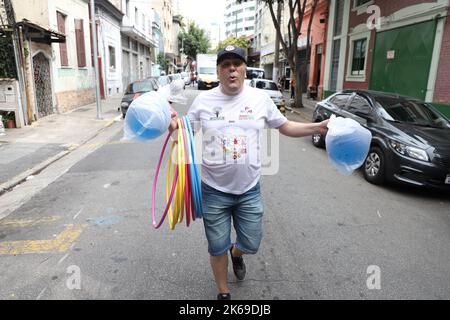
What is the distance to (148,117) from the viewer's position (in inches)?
95.7

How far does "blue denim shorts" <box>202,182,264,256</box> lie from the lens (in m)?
2.61

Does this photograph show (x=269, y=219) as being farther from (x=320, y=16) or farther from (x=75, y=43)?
(x=320, y=16)

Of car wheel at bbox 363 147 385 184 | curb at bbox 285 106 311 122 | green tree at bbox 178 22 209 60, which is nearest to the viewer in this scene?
car wheel at bbox 363 147 385 184

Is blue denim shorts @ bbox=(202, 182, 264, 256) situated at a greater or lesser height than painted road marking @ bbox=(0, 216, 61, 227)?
greater

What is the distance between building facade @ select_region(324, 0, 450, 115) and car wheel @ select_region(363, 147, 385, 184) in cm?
607

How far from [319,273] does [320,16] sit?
2217 cm

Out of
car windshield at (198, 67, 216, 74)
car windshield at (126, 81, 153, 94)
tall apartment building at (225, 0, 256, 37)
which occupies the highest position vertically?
tall apartment building at (225, 0, 256, 37)

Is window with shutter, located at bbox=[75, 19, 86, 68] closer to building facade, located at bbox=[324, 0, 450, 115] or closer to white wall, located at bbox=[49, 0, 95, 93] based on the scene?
white wall, located at bbox=[49, 0, 95, 93]

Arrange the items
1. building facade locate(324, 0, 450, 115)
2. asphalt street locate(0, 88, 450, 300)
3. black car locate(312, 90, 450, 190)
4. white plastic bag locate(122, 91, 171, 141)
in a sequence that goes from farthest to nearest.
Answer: building facade locate(324, 0, 450, 115) → black car locate(312, 90, 450, 190) → asphalt street locate(0, 88, 450, 300) → white plastic bag locate(122, 91, 171, 141)

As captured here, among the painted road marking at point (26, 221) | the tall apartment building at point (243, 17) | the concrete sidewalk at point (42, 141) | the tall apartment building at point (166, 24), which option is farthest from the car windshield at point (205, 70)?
the tall apartment building at point (243, 17)

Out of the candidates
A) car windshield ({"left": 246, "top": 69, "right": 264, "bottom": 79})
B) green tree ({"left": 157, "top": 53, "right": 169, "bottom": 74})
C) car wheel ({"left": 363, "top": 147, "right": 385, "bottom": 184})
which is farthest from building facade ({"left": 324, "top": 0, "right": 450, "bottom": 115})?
green tree ({"left": 157, "top": 53, "right": 169, "bottom": 74})

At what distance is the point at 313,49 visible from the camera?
2411cm

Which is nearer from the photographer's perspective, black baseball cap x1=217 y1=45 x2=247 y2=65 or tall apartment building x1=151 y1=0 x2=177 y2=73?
black baseball cap x1=217 y1=45 x2=247 y2=65

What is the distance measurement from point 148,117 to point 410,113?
5.63 meters
